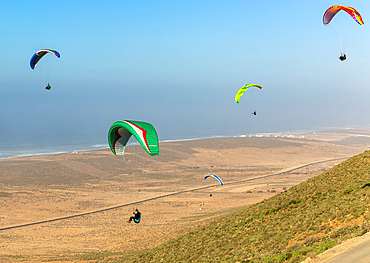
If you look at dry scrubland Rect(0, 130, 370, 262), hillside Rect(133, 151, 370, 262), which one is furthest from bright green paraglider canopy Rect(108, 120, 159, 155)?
dry scrubland Rect(0, 130, 370, 262)

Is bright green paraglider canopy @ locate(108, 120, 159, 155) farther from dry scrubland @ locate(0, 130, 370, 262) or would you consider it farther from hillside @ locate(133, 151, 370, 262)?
dry scrubland @ locate(0, 130, 370, 262)

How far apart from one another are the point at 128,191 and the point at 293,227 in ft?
147

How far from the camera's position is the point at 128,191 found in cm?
5862

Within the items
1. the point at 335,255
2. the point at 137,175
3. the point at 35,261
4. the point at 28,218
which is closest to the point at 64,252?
the point at 35,261

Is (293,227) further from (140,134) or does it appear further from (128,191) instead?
(128,191)

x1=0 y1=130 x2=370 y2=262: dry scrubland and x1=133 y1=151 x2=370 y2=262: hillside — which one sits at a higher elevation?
x1=0 y1=130 x2=370 y2=262: dry scrubland

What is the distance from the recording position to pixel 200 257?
58.9 feet

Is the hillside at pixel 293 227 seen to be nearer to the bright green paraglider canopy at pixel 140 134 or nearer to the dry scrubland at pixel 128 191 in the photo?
the bright green paraglider canopy at pixel 140 134

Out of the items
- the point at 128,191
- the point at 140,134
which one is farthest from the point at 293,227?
the point at 128,191

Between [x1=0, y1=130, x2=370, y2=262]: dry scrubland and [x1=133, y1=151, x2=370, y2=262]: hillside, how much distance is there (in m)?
8.68

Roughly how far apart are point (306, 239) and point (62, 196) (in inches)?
1872

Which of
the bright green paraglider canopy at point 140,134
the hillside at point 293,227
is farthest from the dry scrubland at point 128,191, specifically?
the bright green paraglider canopy at point 140,134

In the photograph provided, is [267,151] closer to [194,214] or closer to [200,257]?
[194,214]

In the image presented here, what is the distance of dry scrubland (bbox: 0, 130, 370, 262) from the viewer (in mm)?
31719
